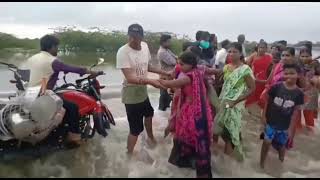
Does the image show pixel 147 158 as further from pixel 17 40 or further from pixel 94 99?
pixel 17 40

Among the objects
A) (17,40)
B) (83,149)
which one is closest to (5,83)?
(83,149)

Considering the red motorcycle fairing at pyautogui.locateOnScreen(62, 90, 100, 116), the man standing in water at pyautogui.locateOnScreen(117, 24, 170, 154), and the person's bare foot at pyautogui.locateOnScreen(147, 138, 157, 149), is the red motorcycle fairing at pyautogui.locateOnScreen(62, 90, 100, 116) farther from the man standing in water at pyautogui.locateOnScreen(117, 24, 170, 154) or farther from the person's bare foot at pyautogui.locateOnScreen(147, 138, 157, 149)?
the person's bare foot at pyautogui.locateOnScreen(147, 138, 157, 149)

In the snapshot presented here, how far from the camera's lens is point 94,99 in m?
5.83

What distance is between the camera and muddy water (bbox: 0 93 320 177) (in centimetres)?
500

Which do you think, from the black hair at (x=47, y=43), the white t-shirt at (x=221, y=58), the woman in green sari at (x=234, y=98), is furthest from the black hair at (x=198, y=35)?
the black hair at (x=47, y=43)

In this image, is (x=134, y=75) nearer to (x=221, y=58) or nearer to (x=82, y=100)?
(x=82, y=100)

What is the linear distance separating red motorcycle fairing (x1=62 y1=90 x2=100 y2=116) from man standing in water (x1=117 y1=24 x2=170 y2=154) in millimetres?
503

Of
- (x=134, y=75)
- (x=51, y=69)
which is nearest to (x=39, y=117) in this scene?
(x=51, y=69)

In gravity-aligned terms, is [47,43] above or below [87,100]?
above

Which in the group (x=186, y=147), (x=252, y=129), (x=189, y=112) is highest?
(x=189, y=112)

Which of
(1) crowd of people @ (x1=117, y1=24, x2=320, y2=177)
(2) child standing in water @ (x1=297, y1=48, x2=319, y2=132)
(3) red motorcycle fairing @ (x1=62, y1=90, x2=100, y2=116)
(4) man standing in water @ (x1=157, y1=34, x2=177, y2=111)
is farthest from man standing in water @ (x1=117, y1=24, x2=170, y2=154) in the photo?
(2) child standing in water @ (x1=297, y1=48, x2=319, y2=132)

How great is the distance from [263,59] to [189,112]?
428 centimetres

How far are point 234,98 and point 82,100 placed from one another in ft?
6.37

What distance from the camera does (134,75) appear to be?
522 cm
